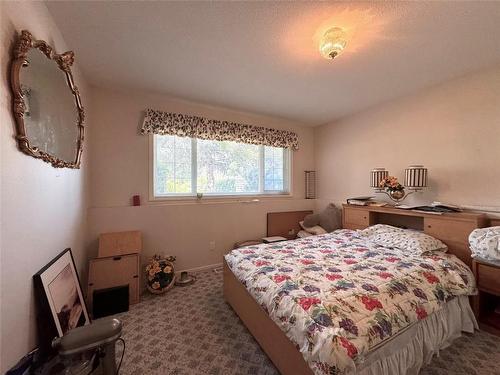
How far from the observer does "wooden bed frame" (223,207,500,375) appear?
121cm

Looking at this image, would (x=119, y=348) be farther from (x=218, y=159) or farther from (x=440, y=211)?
(x=440, y=211)

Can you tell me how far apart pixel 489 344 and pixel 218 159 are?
3452 millimetres

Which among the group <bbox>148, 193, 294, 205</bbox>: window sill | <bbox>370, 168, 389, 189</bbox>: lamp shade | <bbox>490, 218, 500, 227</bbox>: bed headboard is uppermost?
<bbox>370, 168, 389, 189</bbox>: lamp shade

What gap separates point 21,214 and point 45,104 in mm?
725

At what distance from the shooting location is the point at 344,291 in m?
1.31

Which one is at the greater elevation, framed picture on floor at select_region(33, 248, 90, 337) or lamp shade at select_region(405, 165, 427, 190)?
lamp shade at select_region(405, 165, 427, 190)

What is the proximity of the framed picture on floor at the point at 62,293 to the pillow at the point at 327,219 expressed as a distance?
320 centimetres

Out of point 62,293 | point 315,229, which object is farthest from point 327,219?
point 62,293

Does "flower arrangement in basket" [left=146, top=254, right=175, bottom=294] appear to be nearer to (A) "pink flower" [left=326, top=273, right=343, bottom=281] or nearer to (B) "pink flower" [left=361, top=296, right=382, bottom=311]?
(A) "pink flower" [left=326, top=273, right=343, bottom=281]

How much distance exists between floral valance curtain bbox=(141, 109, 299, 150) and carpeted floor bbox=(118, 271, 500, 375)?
221cm

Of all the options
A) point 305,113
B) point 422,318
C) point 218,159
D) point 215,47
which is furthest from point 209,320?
point 305,113

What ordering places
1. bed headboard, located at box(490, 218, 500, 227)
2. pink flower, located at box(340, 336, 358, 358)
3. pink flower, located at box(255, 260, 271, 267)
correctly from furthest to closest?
1. bed headboard, located at box(490, 218, 500, 227)
2. pink flower, located at box(255, 260, 271, 267)
3. pink flower, located at box(340, 336, 358, 358)

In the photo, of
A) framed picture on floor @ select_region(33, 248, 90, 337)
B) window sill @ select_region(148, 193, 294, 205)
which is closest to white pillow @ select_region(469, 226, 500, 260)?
window sill @ select_region(148, 193, 294, 205)

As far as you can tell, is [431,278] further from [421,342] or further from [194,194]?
[194,194]
